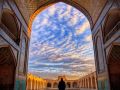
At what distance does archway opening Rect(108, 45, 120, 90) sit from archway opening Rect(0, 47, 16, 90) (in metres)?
5.34

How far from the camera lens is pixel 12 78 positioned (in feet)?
27.6

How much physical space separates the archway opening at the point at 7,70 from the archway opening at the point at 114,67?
5.34 meters

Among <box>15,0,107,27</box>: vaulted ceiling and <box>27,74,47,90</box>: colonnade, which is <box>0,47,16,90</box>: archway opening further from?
<box>27,74,47,90</box>: colonnade

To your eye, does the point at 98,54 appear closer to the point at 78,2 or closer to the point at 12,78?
the point at 78,2

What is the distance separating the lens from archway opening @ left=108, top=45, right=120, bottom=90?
7.96m

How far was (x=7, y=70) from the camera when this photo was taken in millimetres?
8594

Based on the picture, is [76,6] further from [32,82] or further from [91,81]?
[32,82]

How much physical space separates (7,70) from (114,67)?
596 cm

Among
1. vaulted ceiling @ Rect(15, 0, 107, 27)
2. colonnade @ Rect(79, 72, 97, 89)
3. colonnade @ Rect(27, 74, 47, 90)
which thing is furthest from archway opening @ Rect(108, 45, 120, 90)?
colonnade @ Rect(27, 74, 47, 90)

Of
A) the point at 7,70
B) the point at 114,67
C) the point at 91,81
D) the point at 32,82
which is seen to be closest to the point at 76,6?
the point at 114,67

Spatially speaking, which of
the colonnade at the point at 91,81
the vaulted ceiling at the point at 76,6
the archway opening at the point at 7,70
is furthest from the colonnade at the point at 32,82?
the archway opening at the point at 7,70

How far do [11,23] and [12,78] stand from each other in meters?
3.22

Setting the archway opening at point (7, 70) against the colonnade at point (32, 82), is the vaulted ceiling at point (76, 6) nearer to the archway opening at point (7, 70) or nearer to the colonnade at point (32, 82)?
the archway opening at point (7, 70)

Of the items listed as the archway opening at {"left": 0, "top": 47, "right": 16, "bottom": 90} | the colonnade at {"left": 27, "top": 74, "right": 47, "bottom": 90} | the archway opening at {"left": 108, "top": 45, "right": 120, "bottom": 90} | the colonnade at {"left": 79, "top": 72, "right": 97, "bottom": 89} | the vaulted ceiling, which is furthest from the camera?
the colonnade at {"left": 27, "top": 74, "right": 47, "bottom": 90}
